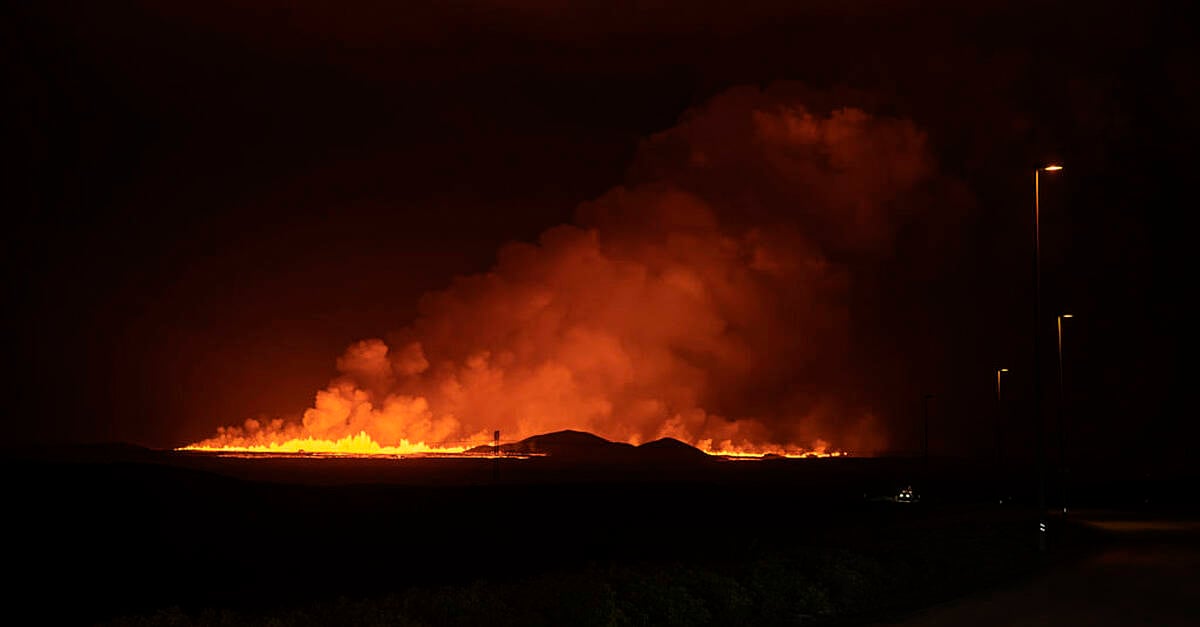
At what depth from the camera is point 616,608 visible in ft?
69.4

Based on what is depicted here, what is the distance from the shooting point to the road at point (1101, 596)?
22.1 m

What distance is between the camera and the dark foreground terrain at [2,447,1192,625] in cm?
2230

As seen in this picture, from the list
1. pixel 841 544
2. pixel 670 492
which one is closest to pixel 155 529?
pixel 841 544

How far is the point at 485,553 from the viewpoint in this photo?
4038 cm

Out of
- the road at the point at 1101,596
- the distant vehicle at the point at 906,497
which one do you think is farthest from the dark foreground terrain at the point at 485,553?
the distant vehicle at the point at 906,497

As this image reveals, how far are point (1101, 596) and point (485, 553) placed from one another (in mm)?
19711

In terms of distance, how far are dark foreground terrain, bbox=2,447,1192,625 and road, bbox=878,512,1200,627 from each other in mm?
959

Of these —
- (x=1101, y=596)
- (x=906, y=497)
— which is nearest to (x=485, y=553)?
(x=1101, y=596)

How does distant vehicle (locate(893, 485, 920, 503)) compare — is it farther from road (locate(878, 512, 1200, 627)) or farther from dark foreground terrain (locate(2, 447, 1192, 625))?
road (locate(878, 512, 1200, 627))

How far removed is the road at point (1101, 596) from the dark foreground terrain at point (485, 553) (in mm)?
959

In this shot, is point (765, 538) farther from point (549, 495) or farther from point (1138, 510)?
point (549, 495)

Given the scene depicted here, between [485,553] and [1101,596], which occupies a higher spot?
[1101,596]

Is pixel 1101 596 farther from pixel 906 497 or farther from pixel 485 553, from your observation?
pixel 906 497

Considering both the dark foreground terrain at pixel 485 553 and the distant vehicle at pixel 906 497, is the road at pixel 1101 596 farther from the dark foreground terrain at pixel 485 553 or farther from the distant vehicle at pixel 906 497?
the distant vehicle at pixel 906 497
